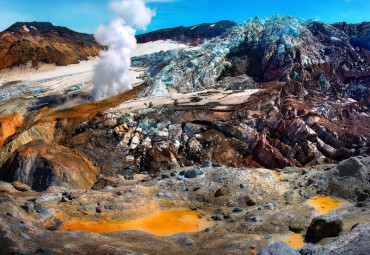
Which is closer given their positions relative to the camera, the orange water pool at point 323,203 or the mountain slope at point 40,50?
the orange water pool at point 323,203

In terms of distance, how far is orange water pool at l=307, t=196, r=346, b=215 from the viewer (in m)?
11.5

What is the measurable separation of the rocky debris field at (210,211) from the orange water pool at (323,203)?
0.87ft

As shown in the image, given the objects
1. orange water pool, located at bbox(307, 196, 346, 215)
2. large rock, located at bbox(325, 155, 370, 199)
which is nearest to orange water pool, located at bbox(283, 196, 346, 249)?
orange water pool, located at bbox(307, 196, 346, 215)

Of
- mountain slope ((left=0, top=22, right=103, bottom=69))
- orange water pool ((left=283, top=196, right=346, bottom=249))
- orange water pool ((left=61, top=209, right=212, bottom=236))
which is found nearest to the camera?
orange water pool ((left=61, top=209, right=212, bottom=236))

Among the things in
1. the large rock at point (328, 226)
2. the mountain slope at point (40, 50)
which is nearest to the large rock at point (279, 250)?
the large rock at point (328, 226)

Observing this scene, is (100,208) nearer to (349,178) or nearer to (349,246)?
(349,246)

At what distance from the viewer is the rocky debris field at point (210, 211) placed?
21.8 feet

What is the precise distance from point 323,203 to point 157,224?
22.3 feet

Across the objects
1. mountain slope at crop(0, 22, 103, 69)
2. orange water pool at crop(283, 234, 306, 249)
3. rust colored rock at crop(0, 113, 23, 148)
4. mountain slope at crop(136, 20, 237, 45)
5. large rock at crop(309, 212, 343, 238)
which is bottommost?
orange water pool at crop(283, 234, 306, 249)

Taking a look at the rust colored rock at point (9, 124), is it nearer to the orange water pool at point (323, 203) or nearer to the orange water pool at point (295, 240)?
the orange water pool at point (323, 203)

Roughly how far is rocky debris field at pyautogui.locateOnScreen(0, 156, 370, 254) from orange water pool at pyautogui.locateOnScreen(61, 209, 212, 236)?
10.2 inches

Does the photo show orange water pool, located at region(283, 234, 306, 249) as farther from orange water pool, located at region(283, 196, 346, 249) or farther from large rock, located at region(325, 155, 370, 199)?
large rock, located at region(325, 155, 370, 199)

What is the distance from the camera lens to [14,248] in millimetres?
5770

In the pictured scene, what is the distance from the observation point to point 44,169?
15922mm
